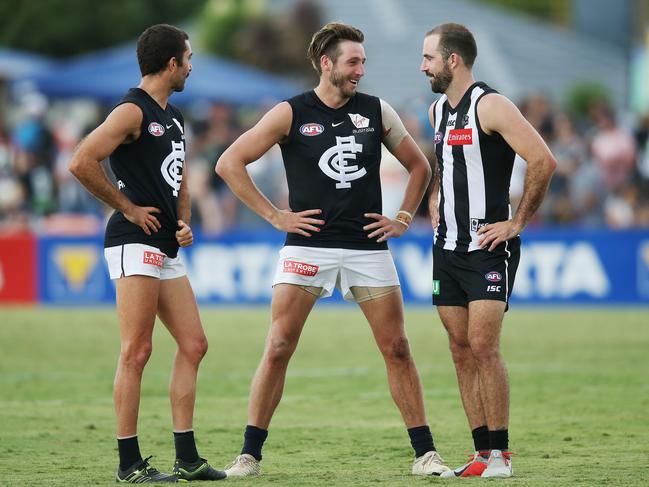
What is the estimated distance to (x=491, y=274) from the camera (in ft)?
26.2

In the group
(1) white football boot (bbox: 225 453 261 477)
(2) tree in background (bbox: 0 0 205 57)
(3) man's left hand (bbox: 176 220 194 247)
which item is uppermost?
(2) tree in background (bbox: 0 0 205 57)

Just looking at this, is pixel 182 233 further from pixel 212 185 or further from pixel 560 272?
pixel 212 185

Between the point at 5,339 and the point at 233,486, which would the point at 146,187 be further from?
the point at 5,339

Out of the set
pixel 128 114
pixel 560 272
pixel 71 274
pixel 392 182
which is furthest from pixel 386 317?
pixel 71 274

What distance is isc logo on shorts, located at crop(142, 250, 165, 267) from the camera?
25.6 feet

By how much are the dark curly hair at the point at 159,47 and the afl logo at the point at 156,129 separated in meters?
0.33

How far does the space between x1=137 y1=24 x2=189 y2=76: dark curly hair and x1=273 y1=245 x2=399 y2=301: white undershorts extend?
139 cm

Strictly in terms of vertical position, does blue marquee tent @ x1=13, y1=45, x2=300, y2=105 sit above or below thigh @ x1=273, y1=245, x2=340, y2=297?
above

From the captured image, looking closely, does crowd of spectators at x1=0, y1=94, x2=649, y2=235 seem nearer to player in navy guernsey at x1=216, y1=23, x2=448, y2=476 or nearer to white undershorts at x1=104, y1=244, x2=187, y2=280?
player in navy guernsey at x1=216, y1=23, x2=448, y2=476

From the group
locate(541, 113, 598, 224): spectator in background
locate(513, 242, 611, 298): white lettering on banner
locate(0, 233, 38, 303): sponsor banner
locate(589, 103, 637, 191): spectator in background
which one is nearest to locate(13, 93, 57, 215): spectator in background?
locate(0, 233, 38, 303): sponsor banner

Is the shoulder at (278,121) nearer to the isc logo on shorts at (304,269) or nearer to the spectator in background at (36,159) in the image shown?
the isc logo on shorts at (304,269)

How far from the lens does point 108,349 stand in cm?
1576

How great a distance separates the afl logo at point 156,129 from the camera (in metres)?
7.78

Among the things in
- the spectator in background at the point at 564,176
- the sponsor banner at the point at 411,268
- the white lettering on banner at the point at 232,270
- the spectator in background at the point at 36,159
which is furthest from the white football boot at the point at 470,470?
the spectator in background at the point at 36,159
